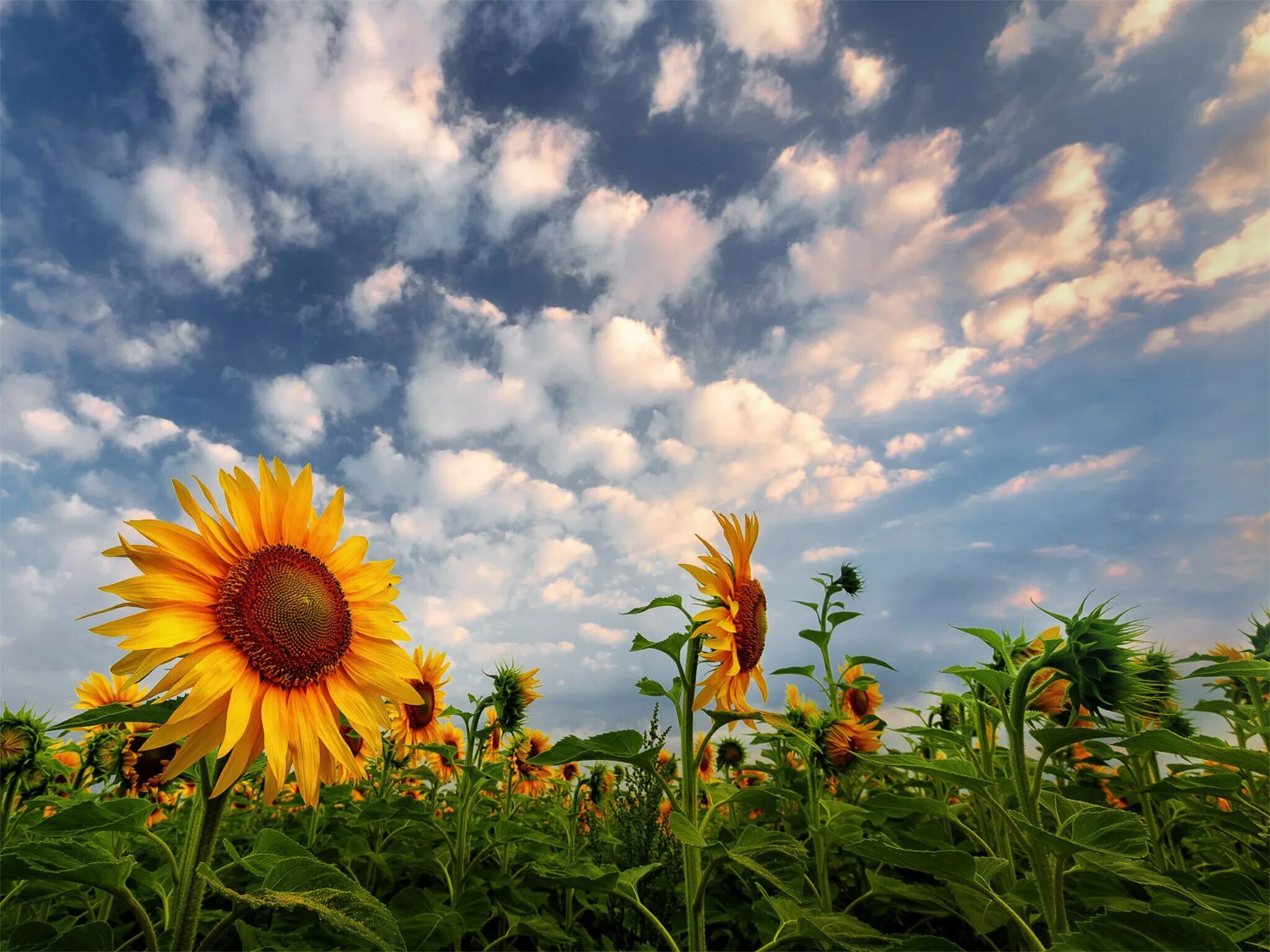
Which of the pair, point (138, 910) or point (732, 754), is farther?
point (732, 754)

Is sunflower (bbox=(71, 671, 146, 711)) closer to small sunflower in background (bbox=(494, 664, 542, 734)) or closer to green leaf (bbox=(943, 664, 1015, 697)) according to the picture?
small sunflower in background (bbox=(494, 664, 542, 734))

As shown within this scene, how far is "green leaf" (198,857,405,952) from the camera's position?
1.48 m

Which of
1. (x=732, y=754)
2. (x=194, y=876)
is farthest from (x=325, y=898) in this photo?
(x=732, y=754)

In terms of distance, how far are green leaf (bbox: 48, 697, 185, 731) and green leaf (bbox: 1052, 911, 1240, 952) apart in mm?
2243

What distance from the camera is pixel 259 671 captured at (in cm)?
207

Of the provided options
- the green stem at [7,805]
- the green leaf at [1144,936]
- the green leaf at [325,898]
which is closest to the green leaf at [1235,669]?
the green leaf at [1144,936]

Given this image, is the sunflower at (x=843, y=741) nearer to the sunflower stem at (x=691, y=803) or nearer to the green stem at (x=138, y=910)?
the sunflower stem at (x=691, y=803)

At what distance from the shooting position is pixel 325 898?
1.57 meters

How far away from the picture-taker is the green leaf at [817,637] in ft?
14.2

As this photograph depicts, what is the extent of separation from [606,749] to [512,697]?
166 cm

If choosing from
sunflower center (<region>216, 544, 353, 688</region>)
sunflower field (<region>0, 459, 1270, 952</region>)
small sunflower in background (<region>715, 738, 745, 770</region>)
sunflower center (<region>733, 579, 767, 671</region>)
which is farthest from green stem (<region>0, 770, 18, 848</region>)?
small sunflower in background (<region>715, 738, 745, 770</region>)

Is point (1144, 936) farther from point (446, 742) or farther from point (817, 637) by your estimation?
point (446, 742)

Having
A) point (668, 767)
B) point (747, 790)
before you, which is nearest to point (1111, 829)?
point (747, 790)

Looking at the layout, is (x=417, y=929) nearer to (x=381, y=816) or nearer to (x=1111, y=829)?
(x=381, y=816)
